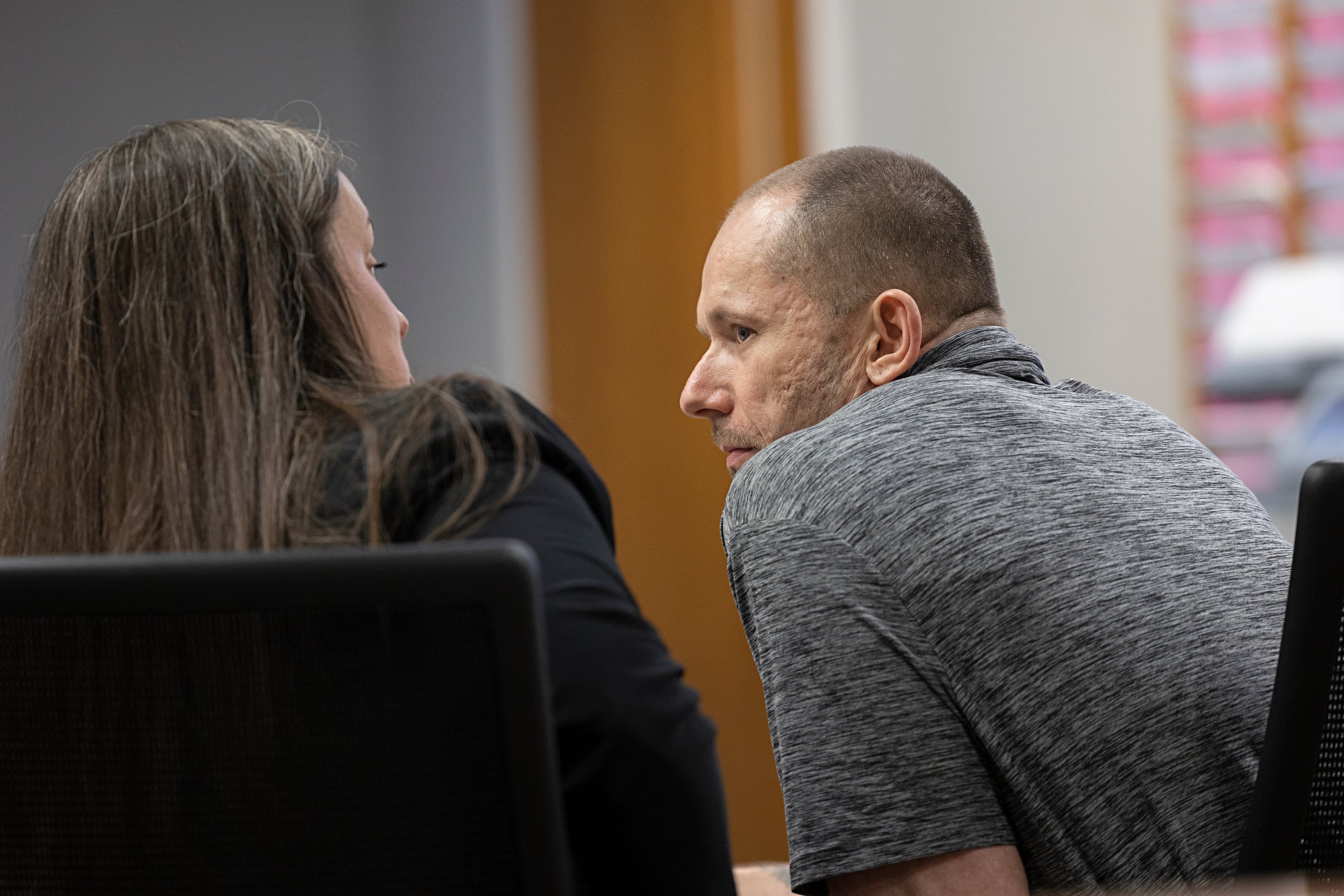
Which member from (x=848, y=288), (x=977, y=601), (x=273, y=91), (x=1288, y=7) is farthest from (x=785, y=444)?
(x=1288, y=7)

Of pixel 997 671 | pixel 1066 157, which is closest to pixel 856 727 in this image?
pixel 997 671

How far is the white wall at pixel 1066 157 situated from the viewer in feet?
12.4

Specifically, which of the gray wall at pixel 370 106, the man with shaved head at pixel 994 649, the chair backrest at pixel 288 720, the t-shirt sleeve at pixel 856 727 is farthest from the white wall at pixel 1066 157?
the chair backrest at pixel 288 720

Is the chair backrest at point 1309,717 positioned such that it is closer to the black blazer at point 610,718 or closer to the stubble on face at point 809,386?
the black blazer at point 610,718

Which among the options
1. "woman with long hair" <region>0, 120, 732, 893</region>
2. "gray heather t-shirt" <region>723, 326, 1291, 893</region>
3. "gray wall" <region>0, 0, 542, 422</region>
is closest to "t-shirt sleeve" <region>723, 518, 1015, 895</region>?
"gray heather t-shirt" <region>723, 326, 1291, 893</region>

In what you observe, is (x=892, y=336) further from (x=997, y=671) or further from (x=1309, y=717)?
(x=1309, y=717)

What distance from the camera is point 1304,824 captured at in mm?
737

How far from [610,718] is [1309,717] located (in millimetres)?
389

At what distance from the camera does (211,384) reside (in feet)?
2.66

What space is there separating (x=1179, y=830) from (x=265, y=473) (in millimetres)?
656

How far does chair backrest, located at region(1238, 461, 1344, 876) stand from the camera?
2.25ft

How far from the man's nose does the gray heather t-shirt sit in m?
0.47

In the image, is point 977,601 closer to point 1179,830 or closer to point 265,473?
point 1179,830

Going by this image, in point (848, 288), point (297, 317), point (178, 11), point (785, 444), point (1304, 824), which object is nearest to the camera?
point (1304, 824)
